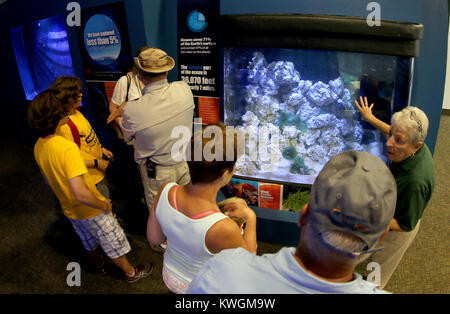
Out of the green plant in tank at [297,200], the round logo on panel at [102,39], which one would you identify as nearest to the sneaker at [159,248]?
the green plant in tank at [297,200]

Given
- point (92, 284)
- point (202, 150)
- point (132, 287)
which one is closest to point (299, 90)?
point (202, 150)

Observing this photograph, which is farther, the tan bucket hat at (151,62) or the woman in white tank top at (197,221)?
the tan bucket hat at (151,62)

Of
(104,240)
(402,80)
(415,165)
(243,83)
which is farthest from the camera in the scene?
(243,83)

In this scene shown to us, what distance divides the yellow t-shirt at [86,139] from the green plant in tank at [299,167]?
1540mm

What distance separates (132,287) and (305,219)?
1885mm

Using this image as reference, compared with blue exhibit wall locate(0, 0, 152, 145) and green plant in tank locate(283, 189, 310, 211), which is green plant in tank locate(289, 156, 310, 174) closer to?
green plant in tank locate(283, 189, 310, 211)

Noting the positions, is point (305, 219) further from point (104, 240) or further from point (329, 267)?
point (104, 240)

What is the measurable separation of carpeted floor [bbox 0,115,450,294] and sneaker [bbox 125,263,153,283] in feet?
0.15

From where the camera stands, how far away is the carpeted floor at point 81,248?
7.11ft

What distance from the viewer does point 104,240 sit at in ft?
6.47

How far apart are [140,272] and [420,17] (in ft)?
8.51

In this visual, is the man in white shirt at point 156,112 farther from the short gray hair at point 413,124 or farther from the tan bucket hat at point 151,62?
the short gray hair at point 413,124

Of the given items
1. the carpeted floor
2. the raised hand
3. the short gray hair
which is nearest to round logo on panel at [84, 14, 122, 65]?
the carpeted floor

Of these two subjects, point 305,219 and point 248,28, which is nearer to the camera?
point 305,219
